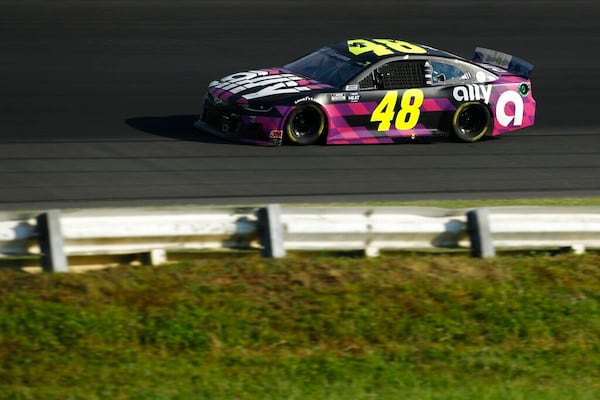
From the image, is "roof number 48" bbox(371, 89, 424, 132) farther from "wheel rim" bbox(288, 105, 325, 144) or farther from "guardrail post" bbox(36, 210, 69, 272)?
"guardrail post" bbox(36, 210, 69, 272)

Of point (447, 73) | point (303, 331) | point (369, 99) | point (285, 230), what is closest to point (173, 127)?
point (369, 99)

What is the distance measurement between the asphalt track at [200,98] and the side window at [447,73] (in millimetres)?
807

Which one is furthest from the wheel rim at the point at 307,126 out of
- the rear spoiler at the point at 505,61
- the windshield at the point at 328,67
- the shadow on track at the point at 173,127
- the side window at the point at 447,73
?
the rear spoiler at the point at 505,61

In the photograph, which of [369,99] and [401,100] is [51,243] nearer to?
[369,99]

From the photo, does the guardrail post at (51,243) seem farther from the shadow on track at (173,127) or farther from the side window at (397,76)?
the side window at (397,76)

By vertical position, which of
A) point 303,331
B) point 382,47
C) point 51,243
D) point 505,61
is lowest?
point 303,331

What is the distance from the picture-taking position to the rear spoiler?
14.1 metres

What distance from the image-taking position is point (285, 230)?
7.76 metres

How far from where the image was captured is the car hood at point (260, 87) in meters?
12.7

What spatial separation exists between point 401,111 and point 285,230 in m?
5.75

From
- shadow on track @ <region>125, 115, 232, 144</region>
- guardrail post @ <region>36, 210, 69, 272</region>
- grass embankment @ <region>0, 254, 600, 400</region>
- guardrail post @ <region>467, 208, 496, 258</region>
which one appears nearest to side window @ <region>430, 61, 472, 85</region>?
shadow on track @ <region>125, 115, 232, 144</region>

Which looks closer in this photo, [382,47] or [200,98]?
[382,47]

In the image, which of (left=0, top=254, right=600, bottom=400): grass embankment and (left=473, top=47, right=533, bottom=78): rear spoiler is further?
(left=473, top=47, right=533, bottom=78): rear spoiler

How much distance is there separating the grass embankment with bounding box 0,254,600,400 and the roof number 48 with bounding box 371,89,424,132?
535 centimetres
